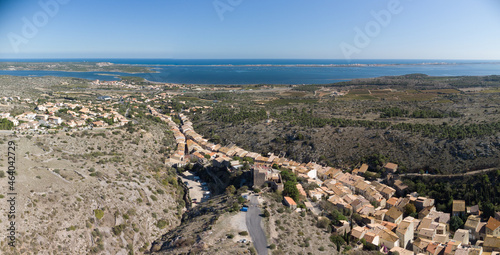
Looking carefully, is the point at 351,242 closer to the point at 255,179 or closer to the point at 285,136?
the point at 255,179

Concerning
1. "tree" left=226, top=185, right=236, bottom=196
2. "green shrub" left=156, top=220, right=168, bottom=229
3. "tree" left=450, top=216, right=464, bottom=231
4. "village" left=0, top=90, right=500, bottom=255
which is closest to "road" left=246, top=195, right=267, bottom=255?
"tree" left=226, top=185, right=236, bottom=196

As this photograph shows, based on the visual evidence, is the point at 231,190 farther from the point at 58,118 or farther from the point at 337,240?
the point at 58,118

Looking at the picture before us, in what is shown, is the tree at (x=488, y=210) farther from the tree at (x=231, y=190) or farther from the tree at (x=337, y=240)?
the tree at (x=231, y=190)

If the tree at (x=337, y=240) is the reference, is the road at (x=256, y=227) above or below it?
above

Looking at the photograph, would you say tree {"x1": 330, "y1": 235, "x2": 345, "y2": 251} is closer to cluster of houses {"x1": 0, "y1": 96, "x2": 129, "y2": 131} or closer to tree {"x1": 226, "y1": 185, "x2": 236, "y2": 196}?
tree {"x1": 226, "y1": 185, "x2": 236, "y2": 196}

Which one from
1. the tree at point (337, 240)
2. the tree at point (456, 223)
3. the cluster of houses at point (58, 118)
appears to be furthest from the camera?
the cluster of houses at point (58, 118)

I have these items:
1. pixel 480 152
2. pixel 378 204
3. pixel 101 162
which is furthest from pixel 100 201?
pixel 480 152

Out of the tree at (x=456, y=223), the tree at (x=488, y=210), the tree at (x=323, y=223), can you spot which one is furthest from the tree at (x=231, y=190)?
the tree at (x=488, y=210)
